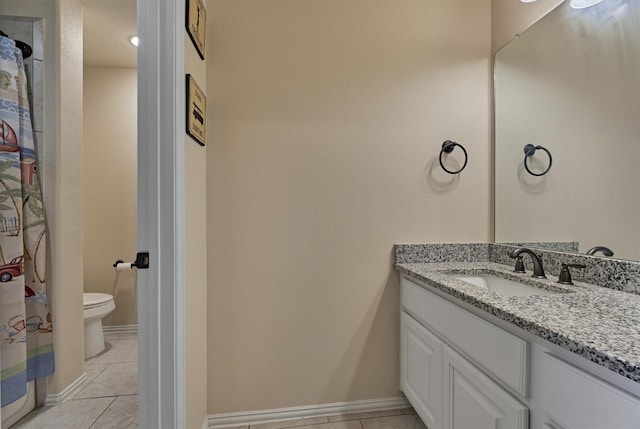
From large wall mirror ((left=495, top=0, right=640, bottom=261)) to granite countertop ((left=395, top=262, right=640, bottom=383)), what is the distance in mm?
259

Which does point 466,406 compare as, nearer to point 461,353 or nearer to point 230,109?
point 461,353

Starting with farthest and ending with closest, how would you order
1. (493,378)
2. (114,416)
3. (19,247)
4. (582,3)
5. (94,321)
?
(94,321)
(114,416)
(19,247)
(582,3)
(493,378)

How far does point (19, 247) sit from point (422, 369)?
2133 millimetres

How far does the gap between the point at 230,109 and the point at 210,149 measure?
0.78ft

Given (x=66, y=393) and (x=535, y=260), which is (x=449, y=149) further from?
(x=66, y=393)

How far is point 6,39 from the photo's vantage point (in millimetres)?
1556

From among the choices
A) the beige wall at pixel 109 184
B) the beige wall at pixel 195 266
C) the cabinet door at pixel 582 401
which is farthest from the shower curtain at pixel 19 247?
the cabinet door at pixel 582 401

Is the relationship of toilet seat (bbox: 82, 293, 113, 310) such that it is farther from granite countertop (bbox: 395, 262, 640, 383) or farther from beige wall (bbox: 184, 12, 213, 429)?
granite countertop (bbox: 395, 262, 640, 383)

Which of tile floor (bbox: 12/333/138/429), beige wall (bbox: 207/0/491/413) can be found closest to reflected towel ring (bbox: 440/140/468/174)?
beige wall (bbox: 207/0/491/413)

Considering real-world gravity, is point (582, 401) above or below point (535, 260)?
below

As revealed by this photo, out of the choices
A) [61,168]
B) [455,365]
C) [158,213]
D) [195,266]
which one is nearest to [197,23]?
[158,213]

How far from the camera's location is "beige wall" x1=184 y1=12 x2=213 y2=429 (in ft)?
4.00

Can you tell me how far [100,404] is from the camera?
1739 millimetres

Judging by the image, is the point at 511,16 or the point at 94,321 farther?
the point at 94,321
